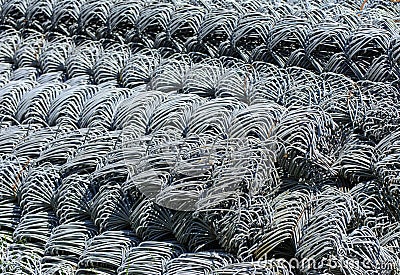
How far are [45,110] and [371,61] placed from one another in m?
1.47

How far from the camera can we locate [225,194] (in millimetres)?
2381

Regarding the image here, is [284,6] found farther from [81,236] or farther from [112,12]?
[81,236]

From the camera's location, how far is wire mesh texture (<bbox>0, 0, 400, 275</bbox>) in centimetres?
236

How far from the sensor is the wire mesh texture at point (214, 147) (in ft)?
7.75

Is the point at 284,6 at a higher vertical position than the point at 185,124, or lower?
higher

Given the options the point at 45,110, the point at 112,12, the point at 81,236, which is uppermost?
the point at 112,12

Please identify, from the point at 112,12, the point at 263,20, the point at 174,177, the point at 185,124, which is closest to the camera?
the point at 174,177

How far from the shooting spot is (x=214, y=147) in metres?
2.54

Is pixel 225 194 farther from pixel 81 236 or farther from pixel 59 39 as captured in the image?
pixel 59 39

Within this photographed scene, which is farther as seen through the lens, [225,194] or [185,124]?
[185,124]

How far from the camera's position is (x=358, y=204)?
238 centimetres

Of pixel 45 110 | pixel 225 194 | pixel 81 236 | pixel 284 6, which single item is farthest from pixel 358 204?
pixel 45 110

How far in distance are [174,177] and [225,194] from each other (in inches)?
9.1

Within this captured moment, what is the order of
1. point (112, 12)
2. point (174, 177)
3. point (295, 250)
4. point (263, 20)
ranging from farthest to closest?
1. point (112, 12)
2. point (263, 20)
3. point (174, 177)
4. point (295, 250)
